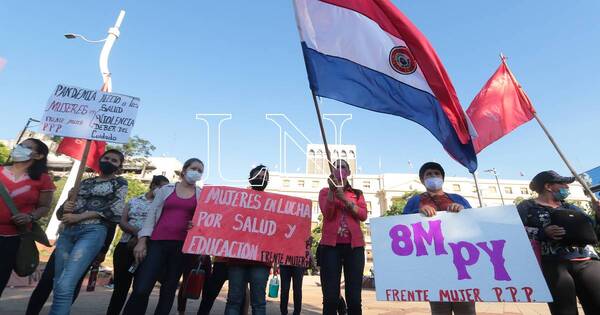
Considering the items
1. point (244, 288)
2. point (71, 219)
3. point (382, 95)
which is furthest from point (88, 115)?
point (382, 95)

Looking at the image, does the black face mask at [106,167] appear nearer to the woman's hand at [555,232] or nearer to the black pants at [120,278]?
the black pants at [120,278]

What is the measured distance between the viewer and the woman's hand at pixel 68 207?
337 cm

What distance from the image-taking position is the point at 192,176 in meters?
3.62

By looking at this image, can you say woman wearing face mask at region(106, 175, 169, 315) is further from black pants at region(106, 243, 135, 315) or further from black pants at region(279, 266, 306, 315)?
black pants at region(279, 266, 306, 315)

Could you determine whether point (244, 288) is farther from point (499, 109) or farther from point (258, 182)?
point (499, 109)

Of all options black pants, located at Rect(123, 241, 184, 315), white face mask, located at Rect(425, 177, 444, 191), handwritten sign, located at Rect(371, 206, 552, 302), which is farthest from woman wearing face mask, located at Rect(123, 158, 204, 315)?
white face mask, located at Rect(425, 177, 444, 191)

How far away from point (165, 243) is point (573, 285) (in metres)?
3.46

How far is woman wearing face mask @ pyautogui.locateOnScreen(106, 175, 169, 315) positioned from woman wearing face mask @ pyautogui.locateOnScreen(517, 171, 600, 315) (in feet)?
13.5

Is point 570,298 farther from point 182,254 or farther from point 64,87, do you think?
point 64,87

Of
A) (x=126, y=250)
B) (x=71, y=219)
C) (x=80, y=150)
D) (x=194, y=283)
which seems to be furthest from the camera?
(x=80, y=150)

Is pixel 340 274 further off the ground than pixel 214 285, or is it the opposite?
pixel 340 274

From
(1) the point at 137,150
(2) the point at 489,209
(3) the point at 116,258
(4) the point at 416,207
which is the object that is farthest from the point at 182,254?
(1) the point at 137,150

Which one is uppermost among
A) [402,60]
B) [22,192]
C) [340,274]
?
[402,60]

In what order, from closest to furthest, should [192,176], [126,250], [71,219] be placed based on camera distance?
1. [71,219]
2. [192,176]
3. [126,250]
